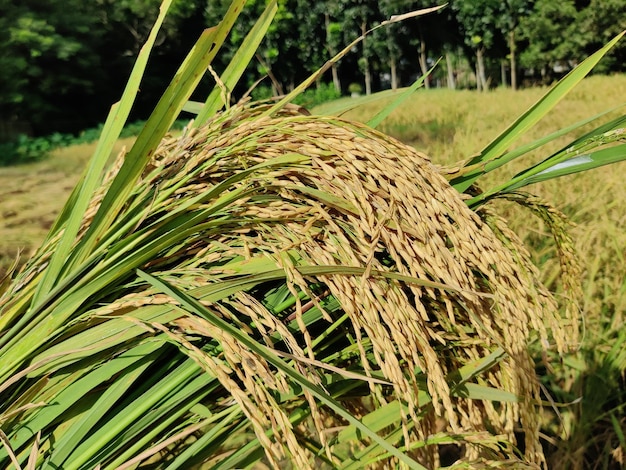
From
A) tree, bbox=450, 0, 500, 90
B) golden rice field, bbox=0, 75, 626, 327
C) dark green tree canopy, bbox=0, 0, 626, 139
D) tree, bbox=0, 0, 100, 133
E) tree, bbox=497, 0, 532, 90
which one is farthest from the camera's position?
tree, bbox=450, 0, 500, 90

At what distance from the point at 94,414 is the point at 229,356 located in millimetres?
271

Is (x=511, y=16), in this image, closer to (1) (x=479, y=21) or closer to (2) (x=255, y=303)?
(1) (x=479, y=21)

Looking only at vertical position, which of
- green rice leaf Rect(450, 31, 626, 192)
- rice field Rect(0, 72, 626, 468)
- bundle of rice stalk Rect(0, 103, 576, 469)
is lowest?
rice field Rect(0, 72, 626, 468)

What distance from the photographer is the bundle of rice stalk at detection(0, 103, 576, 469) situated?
2.86 feet

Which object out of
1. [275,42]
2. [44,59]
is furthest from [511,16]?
[44,59]

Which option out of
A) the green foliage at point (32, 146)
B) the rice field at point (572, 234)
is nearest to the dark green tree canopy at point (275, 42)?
the green foliage at point (32, 146)

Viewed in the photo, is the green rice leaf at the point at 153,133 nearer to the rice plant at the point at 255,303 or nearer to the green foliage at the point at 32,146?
the rice plant at the point at 255,303

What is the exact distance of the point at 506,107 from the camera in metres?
10.9

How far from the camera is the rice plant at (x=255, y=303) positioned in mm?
875

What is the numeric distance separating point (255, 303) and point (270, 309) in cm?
7

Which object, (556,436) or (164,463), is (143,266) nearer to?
(164,463)

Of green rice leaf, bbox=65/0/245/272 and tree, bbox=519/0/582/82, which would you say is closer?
green rice leaf, bbox=65/0/245/272

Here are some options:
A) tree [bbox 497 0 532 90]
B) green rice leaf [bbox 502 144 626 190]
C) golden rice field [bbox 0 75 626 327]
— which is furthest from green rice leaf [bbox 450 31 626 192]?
tree [bbox 497 0 532 90]

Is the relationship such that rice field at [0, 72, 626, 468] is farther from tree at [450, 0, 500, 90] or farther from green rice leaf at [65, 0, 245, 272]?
tree at [450, 0, 500, 90]
